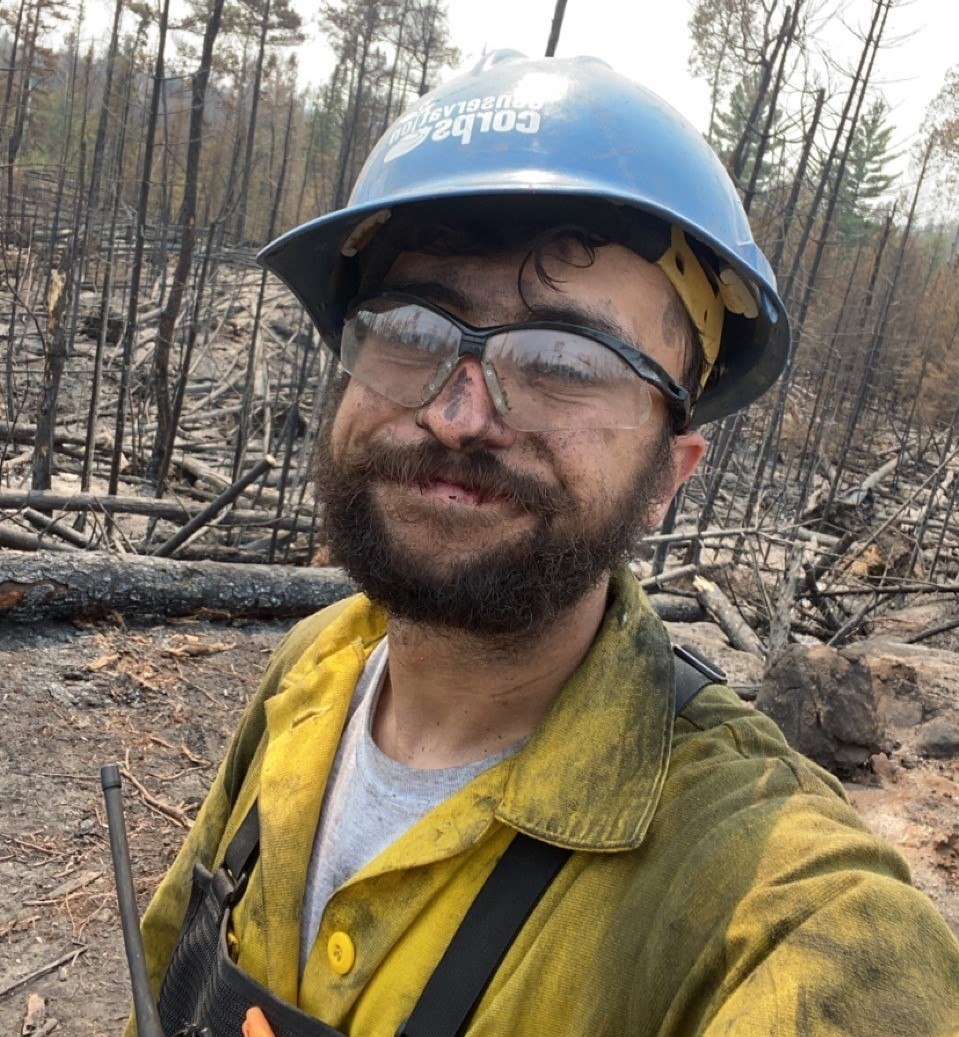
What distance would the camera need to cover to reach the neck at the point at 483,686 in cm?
147

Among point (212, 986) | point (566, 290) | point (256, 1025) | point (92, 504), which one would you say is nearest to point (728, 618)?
point (92, 504)

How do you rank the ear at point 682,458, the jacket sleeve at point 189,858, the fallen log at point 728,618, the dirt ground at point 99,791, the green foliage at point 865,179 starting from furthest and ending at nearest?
the green foliage at point 865,179, the fallen log at point 728,618, the dirt ground at point 99,791, the jacket sleeve at point 189,858, the ear at point 682,458

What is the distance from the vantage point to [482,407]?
146 cm

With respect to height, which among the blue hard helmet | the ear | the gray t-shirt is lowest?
the gray t-shirt

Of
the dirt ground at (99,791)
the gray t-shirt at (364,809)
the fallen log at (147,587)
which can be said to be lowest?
the dirt ground at (99,791)

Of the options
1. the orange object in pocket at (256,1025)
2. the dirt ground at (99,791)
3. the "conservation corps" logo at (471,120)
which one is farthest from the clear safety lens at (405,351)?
the dirt ground at (99,791)

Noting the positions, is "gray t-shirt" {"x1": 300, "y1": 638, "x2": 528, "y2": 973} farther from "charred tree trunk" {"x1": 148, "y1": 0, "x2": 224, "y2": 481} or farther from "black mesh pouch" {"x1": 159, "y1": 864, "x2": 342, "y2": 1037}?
"charred tree trunk" {"x1": 148, "y1": 0, "x2": 224, "y2": 481}

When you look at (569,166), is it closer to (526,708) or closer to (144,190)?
(526,708)

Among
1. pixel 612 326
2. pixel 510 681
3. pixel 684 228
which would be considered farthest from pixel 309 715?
pixel 684 228

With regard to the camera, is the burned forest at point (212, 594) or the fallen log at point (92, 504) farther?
the fallen log at point (92, 504)

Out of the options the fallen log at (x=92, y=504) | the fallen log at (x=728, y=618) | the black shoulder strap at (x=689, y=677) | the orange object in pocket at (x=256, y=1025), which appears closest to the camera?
the orange object in pocket at (x=256, y=1025)

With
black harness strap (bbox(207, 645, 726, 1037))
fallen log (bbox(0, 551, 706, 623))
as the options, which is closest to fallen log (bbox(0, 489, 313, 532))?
fallen log (bbox(0, 551, 706, 623))

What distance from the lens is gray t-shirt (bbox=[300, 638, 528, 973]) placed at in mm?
1375

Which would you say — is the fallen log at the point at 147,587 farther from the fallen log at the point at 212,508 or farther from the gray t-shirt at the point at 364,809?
the gray t-shirt at the point at 364,809
